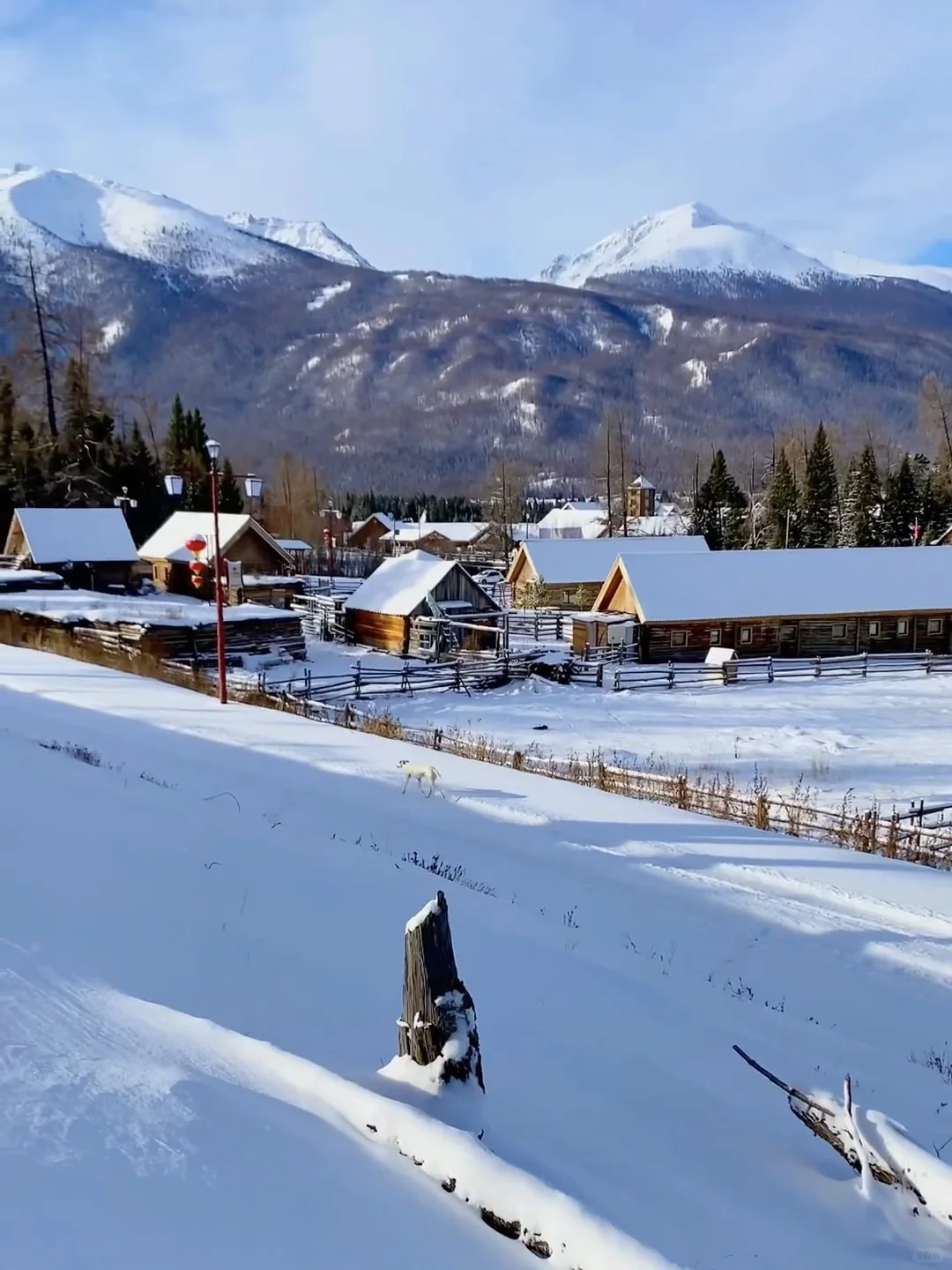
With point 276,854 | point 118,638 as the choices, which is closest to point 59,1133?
point 276,854

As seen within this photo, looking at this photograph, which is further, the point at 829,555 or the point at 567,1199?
the point at 829,555

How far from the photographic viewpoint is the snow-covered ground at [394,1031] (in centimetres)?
290

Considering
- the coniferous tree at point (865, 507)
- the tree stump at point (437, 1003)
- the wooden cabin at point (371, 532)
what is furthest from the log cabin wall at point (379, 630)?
the wooden cabin at point (371, 532)

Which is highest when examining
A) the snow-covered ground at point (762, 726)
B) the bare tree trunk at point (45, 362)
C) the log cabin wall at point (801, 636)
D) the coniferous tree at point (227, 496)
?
the bare tree trunk at point (45, 362)

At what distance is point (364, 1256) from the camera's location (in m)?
2.76

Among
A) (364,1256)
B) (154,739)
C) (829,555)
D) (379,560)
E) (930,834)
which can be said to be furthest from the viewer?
(379,560)

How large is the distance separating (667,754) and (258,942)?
53.7 feet

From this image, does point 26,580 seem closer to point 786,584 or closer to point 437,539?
point 786,584

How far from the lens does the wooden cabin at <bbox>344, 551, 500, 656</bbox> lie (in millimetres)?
35000

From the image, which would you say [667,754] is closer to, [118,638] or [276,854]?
[276,854]

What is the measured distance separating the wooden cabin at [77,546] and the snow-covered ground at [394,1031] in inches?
1218

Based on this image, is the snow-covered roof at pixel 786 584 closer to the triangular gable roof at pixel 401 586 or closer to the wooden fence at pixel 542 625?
the wooden fence at pixel 542 625

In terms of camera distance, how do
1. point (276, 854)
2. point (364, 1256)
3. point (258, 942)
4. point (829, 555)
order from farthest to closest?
point (829, 555) → point (276, 854) → point (258, 942) → point (364, 1256)

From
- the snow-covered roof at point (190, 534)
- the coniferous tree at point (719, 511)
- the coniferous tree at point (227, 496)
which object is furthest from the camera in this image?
the coniferous tree at point (719, 511)
